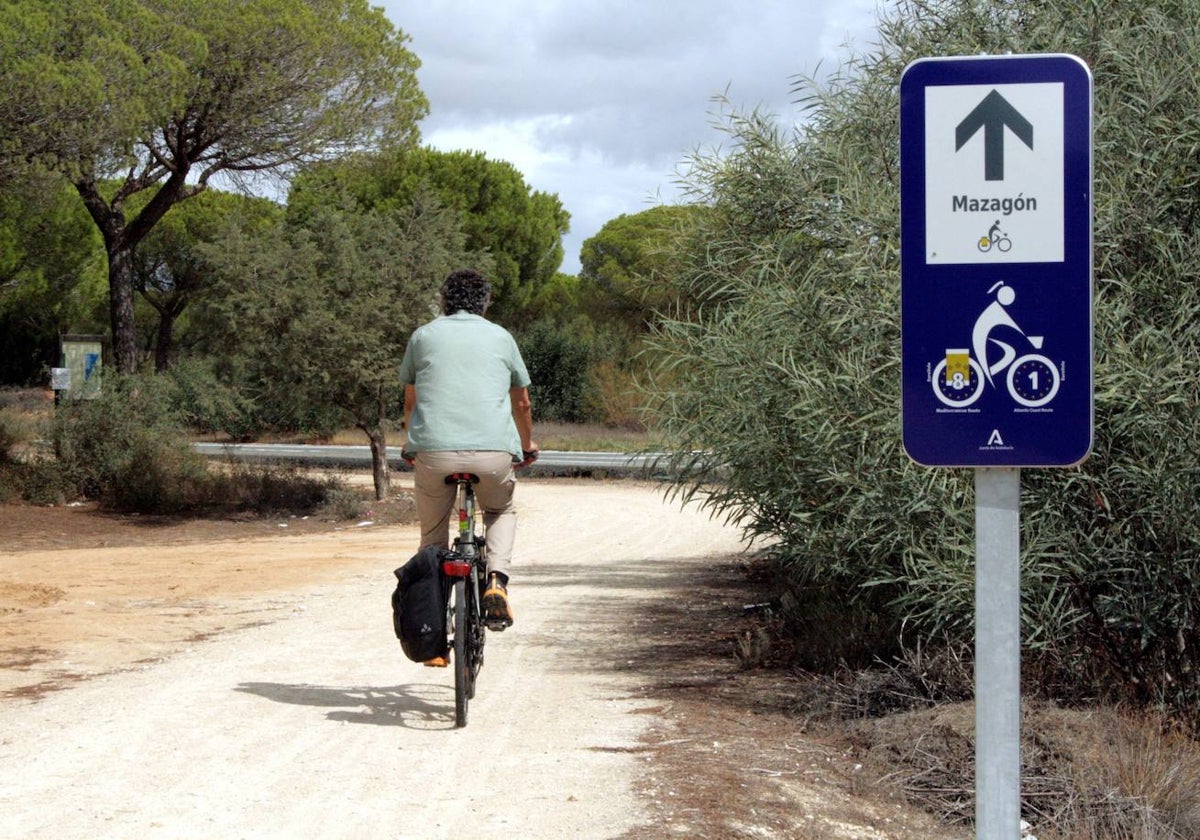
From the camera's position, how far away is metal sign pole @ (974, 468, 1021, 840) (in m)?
2.92

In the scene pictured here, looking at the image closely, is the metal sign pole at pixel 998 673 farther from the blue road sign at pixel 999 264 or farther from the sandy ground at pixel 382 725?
the sandy ground at pixel 382 725

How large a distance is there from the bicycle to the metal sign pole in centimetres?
383

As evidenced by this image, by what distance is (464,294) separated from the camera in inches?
277

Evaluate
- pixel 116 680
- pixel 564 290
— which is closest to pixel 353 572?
pixel 116 680

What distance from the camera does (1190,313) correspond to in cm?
657

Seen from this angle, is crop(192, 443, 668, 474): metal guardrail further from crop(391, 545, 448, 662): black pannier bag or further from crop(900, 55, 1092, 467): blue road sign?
crop(900, 55, 1092, 467): blue road sign

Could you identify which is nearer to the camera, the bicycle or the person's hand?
the bicycle

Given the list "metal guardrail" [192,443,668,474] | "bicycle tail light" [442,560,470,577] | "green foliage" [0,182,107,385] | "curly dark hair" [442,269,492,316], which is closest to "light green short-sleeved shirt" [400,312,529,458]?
"curly dark hair" [442,269,492,316]

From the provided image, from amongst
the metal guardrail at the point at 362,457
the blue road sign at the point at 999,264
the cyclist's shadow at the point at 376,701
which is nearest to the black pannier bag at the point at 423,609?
the cyclist's shadow at the point at 376,701

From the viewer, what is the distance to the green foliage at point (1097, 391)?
6.38m

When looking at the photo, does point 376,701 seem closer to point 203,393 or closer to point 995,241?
point 995,241

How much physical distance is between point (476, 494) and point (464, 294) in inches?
40.5

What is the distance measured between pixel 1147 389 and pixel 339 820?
12.8 ft

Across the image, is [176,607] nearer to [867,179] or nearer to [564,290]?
[867,179]
